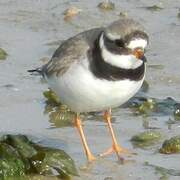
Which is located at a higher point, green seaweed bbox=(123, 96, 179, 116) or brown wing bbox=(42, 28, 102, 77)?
brown wing bbox=(42, 28, 102, 77)

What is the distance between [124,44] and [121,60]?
4.2 inches

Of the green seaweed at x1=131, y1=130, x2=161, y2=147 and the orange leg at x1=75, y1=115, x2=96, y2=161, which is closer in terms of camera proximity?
the orange leg at x1=75, y1=115, x2=96, y2=161

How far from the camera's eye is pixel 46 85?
6664 millimetres

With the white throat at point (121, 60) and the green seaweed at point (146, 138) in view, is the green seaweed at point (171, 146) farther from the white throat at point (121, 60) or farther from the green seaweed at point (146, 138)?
the white throat at point (121, 60)

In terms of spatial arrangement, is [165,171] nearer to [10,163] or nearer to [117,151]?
[117,151]

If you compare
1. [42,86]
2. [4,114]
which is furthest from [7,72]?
[4,114]

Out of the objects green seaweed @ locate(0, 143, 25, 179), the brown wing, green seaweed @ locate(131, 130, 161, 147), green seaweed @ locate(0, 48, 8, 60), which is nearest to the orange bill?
the brown wing

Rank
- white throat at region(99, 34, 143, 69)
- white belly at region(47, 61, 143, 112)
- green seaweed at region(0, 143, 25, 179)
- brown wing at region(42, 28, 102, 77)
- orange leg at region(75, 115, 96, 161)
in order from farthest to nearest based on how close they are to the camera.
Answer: orange leg at region(75, 115, 96, 161), brown wing at region(42, 28, 102, 77), white belly at region(47, 61, 143, 112), white throat at region(99, 34, 143, 69), green seaweed at region(0, 143, 25, 179)

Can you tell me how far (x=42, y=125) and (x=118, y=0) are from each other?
331cm

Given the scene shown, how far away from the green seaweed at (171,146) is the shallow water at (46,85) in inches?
1.5

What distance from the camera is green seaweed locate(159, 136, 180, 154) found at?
5.30m

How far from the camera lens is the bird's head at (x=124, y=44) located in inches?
194

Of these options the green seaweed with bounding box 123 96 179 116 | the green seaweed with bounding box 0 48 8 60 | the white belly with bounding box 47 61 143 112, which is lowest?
the green seaweed with bounding box 0 48 8 60

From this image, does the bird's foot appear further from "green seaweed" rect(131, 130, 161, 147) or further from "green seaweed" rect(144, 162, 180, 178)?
"green seaweed" rect(144, 162, 180, 178)
